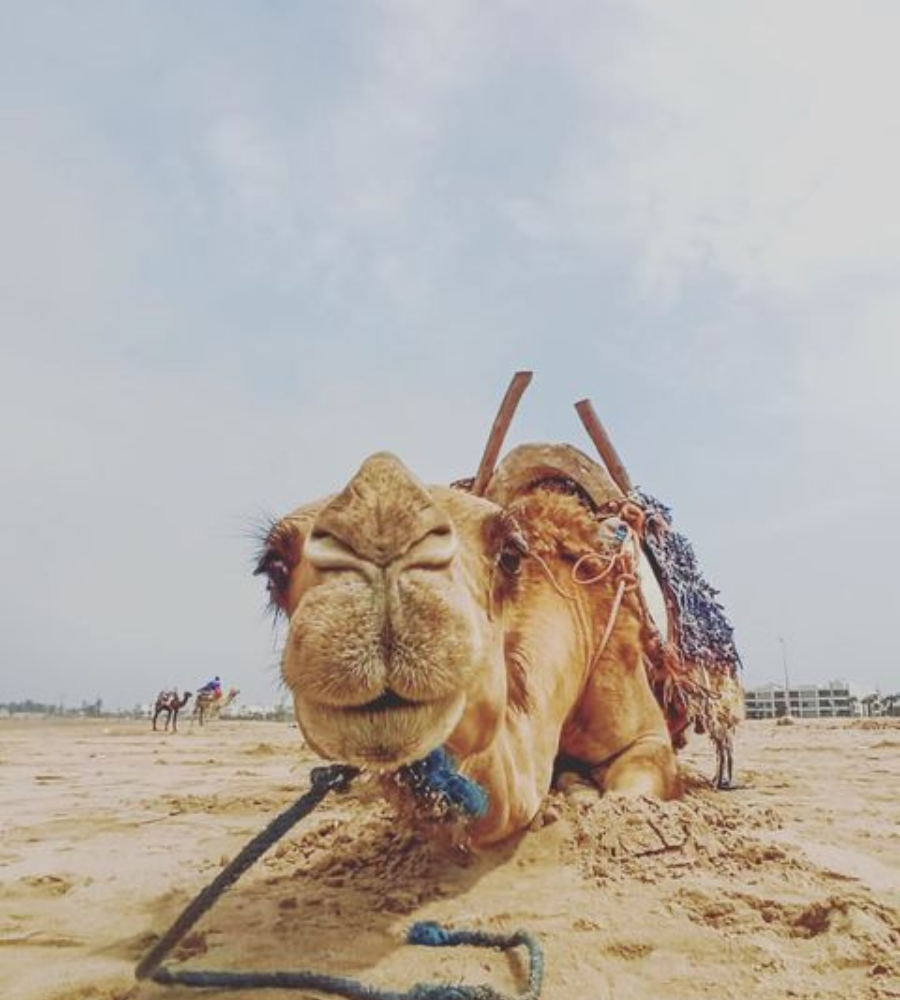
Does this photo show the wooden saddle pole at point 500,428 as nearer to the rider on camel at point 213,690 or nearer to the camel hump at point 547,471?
the camel hump at point 547,471

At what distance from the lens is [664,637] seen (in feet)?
16.0

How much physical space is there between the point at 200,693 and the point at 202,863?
26.4m

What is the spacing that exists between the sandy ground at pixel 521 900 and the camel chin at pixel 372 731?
26.0 inches

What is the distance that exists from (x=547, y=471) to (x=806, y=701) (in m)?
61.4

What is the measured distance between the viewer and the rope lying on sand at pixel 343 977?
6.60 ft

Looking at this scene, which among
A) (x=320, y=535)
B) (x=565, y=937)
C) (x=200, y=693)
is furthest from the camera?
(x=200, y=693)

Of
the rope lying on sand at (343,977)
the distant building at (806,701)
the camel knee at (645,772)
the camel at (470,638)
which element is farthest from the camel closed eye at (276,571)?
the distant building at (806,701)

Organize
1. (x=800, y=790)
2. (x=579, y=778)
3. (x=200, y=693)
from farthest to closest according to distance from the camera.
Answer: (x=200, y=693) → (x=800, y=790) → (x=579, y=778)

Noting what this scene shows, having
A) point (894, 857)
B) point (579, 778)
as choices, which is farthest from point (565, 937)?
point (579, 778)

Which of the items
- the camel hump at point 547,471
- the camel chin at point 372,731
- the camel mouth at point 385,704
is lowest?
the camel chin at point 372,731

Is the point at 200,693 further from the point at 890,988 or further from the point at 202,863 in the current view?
the point at 890,988

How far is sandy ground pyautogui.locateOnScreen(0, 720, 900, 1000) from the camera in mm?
2182

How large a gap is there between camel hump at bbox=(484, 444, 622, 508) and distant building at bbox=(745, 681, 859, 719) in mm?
53089

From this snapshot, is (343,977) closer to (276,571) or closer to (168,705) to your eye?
(276,571)
